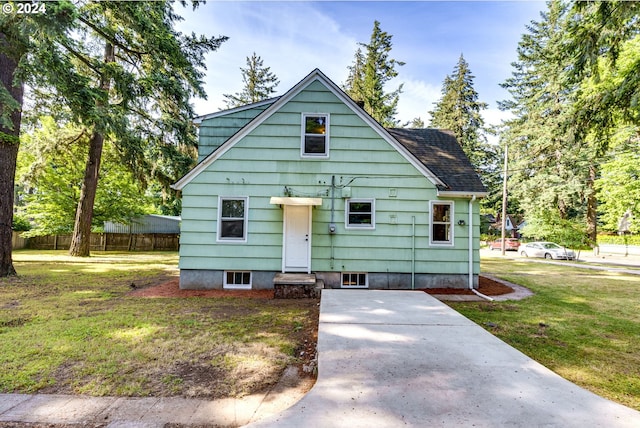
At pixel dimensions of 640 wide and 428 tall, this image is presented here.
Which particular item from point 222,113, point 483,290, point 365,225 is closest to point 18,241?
point 222,113

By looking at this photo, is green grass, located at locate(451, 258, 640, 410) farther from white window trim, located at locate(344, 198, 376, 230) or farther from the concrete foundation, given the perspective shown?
white window trim, located at locate(344, 198, 376, 230)

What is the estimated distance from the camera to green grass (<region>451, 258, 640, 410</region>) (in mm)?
3570

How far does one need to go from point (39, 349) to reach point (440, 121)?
3688cm

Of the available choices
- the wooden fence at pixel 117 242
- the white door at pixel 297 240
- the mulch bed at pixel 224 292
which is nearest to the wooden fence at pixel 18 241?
the wooden fence at pixel 117 242

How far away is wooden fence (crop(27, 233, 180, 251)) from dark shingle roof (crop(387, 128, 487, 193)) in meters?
20.3

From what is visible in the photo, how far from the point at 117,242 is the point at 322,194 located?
67.0ft

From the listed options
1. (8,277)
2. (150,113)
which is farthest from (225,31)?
(8,277)

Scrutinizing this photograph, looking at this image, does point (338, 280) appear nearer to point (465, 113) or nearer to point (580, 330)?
point (580, 330)

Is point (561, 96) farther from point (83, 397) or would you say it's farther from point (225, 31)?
point (83, 397)

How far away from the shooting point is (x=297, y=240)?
838cm

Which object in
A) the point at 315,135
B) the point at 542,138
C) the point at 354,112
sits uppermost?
the point at 542,138

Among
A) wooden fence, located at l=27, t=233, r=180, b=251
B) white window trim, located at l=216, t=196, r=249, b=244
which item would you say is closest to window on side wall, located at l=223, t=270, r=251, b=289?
white window trim, located at l=216, t=196, r=249, b=244

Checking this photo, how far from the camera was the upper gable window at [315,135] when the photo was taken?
848cm

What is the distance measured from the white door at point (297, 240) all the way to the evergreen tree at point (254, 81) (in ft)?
76.0
